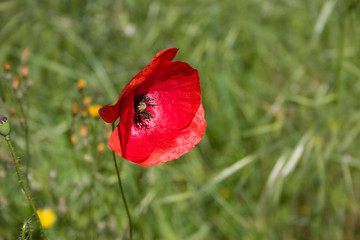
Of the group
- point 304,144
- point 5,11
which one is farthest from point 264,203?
point 5,11

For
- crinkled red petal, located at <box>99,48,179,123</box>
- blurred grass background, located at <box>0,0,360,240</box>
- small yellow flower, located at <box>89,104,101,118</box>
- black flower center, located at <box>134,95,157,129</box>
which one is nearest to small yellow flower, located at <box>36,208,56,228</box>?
blurred grass background, located at <box>0,0,360,240</box>

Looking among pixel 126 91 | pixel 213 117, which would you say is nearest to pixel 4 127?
pixel 126 91

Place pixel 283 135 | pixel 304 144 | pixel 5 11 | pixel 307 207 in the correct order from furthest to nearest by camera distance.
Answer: pixel 5 11
pixel 283 135
pixel 307 207
pixel 304 144

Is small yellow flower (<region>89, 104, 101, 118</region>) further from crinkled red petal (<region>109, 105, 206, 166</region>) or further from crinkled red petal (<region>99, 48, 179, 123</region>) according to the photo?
crinkled red petal (<region>99, 48, 179, 123</region>)

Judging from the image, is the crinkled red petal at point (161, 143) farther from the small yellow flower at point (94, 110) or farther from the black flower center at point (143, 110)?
the small yellow flower at point (94, 110)

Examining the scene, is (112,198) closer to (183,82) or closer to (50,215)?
(50,215)
